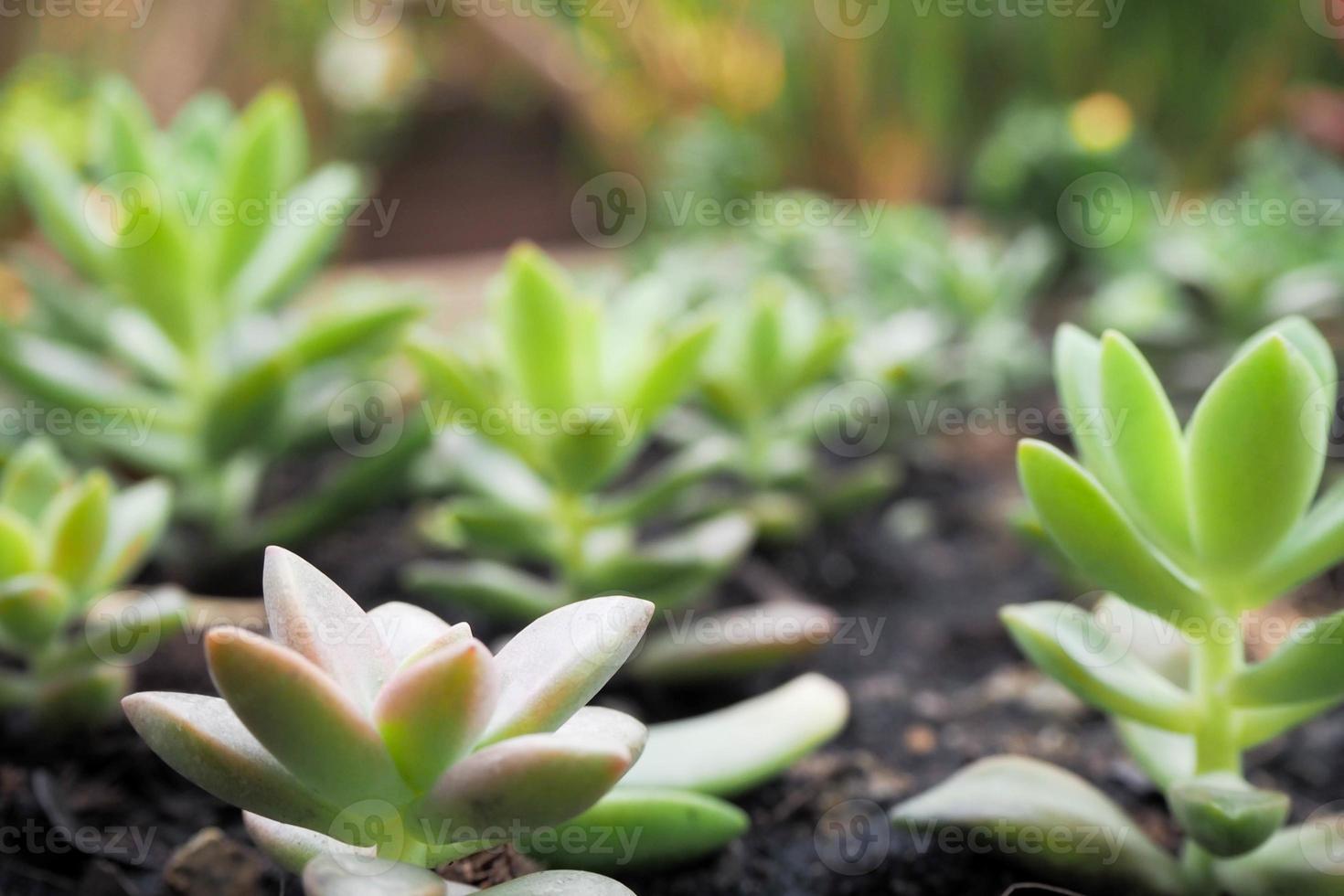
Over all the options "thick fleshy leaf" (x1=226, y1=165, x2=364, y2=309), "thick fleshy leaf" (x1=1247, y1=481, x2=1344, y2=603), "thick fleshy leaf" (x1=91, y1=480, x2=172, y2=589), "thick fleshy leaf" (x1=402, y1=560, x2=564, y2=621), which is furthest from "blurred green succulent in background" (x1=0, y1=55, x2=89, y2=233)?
"thick fleshy leaf" (x1=1247, y1=481, x2=1344, y2=603)

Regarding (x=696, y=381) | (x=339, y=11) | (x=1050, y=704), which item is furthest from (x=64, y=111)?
(x=1050, y=704)

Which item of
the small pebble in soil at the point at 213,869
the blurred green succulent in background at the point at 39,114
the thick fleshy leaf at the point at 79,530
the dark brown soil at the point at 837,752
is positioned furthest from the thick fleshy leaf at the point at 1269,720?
the blurred green succulent in background at the point at 39,114

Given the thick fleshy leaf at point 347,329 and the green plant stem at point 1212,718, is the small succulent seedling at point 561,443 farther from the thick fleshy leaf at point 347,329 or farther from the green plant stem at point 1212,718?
the green plant stem at point 1212,718

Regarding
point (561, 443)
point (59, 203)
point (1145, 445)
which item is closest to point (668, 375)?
point (561, 443)

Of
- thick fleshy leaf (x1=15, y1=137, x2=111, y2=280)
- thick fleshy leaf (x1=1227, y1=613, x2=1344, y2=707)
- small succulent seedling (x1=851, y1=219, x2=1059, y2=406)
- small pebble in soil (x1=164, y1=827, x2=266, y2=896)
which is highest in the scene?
small succulent seedling (x1=851, y1=219, x2=1059, y2=406)

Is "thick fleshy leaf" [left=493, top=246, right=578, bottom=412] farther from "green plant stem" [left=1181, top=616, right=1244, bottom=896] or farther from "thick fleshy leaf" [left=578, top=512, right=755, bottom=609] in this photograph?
"green plant stem" [left=1181, top=616, right=1244, bottom=896]

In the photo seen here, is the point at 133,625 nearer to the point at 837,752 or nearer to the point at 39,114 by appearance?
the point at 837,752
